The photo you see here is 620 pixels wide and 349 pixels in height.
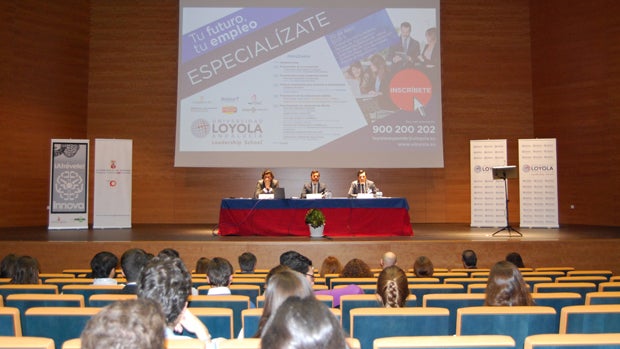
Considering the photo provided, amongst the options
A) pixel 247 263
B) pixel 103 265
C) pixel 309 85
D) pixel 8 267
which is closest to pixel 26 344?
pixel 103 265

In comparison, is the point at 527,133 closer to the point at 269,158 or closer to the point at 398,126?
the point at 398,126

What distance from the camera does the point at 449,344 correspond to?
1.74 m

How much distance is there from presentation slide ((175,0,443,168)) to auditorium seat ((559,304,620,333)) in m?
8.97

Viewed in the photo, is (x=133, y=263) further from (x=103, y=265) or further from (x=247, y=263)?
(x=247, y=263)

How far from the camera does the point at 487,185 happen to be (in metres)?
11.0

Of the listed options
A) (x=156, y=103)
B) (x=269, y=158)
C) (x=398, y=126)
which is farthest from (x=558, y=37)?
(x=156, y=103)

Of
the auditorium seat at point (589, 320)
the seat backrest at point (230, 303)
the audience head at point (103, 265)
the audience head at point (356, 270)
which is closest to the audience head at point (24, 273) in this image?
the audience head at point (103, 265)

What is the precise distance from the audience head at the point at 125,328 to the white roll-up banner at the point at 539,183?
1034cm

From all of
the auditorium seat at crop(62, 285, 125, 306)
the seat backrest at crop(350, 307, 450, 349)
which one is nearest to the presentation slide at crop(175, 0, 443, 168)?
the auditorium seat at crop(62, 285, 125, 306)

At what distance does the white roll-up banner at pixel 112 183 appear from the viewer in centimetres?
1041

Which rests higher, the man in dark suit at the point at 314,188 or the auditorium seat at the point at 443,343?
the man in dark suit at the point at 314,188

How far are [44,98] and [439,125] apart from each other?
820 centimetres

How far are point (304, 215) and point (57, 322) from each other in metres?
6.45

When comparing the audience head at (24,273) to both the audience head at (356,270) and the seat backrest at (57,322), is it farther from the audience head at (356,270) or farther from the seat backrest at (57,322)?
the audience head at (356,270)
